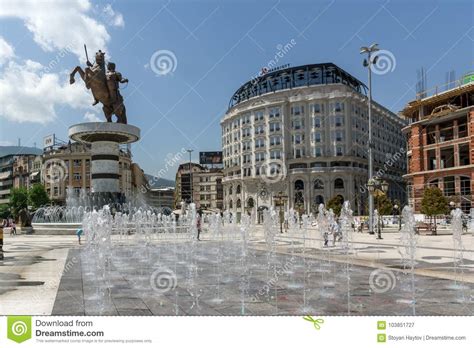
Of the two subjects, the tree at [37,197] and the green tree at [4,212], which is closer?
the tree at [37,197]

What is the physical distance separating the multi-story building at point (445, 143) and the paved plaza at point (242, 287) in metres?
35.8

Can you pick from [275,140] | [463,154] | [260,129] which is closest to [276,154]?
[275,140]

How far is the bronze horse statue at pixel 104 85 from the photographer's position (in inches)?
1369

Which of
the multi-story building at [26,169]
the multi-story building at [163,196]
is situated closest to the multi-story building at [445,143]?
the multi-story building at [26,169]

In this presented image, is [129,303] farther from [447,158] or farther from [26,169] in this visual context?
[26,169]

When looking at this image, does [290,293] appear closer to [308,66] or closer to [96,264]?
[96,264]

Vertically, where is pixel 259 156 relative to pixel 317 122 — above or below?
below

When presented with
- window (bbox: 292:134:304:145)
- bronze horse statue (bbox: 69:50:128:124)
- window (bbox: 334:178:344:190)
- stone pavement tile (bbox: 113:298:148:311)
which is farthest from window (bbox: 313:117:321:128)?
stone pavement tile (bbox: 113:298:148:311)

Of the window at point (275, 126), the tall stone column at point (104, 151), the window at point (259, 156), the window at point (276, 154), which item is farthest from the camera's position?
the window at point (259, 156)

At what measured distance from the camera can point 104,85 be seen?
35.4 metres

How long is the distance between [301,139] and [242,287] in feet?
246

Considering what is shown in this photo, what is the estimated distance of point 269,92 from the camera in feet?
283

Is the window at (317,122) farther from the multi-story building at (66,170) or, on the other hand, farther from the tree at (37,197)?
the tree at (37,197)
